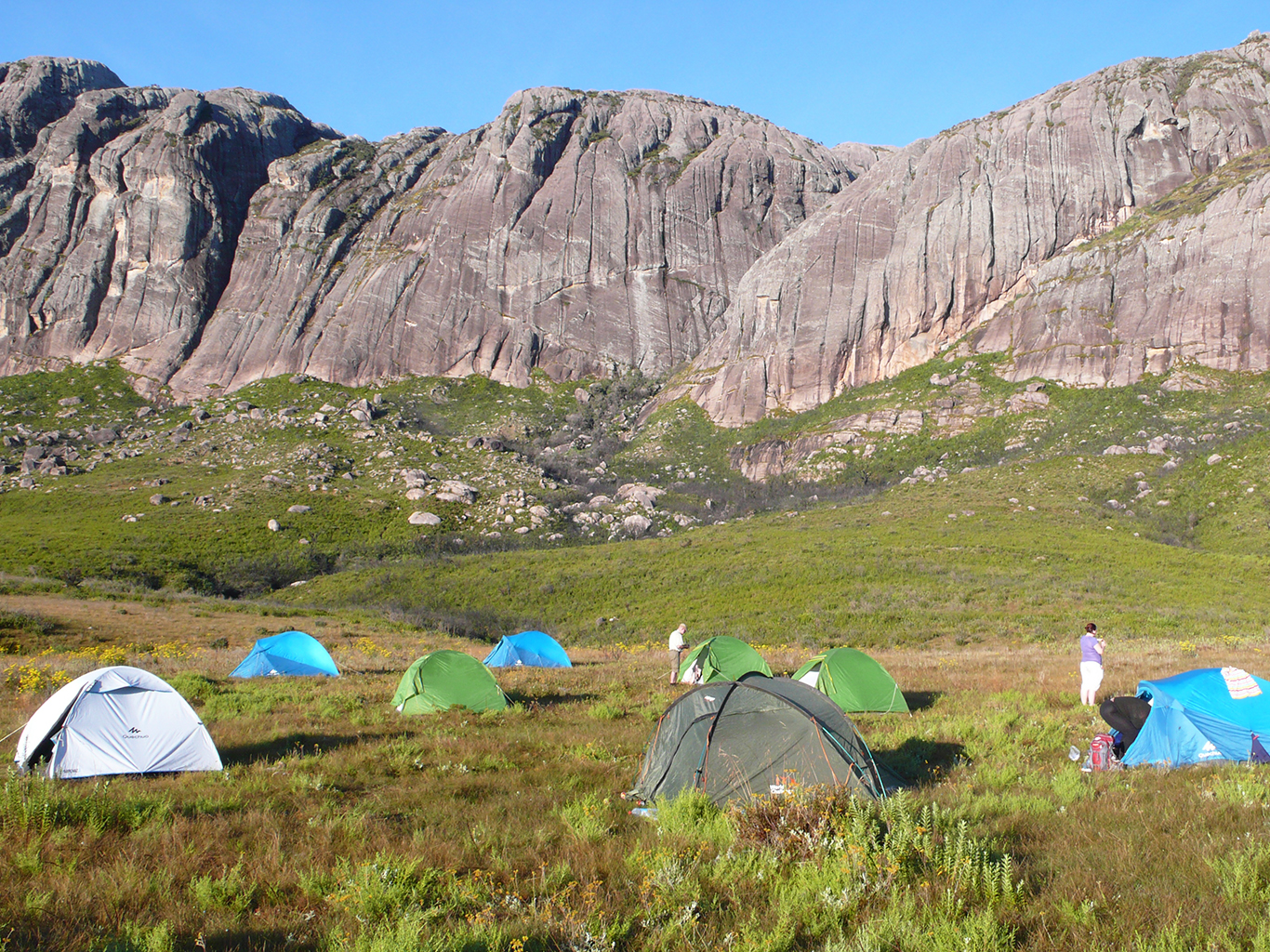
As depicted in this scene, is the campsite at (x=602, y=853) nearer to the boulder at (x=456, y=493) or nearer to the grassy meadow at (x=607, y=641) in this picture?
the grassy meadow at (x=607, y=641)

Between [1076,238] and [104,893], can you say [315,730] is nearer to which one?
[104,893]

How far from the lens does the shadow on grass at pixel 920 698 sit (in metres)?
15.2

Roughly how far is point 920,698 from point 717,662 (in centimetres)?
498

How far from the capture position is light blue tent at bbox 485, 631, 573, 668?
2395 cm

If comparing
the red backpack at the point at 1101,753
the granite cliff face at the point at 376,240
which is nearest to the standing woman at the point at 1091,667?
the red backpack at the point at 1101,753

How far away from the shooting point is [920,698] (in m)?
15.9

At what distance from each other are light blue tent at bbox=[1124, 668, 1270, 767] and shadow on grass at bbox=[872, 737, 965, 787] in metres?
2.40

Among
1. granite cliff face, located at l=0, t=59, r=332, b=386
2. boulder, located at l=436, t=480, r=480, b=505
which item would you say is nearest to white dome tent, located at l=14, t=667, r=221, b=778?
boulder, located at l=436, t=480, r=480, b=505

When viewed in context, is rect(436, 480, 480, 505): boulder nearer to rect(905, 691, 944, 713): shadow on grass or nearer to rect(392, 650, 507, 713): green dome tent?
rect(392, 650, 507, 713): green dome tent

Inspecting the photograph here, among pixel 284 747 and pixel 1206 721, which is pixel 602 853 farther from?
pixel 1206 721

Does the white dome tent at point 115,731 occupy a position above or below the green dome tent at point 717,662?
above

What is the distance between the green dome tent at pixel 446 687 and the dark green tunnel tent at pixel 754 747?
679cm

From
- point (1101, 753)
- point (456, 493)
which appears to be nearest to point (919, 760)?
point (1101, 753)

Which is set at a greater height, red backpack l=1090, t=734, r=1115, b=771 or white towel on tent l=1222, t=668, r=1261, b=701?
white towel on tent l=1222, t=668, r=1261, b=701
